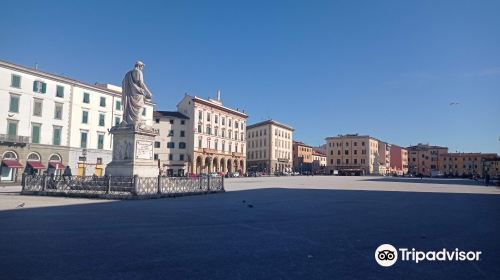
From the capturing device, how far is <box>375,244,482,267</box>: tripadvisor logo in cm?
619

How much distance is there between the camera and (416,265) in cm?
588

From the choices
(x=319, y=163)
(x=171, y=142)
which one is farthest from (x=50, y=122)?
(x=319, y=163)

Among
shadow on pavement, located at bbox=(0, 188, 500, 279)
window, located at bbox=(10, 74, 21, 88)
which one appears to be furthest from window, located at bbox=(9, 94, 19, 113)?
shadow on pavement, located at bbox=(0, 188, 500, 279)

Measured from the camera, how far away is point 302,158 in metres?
124

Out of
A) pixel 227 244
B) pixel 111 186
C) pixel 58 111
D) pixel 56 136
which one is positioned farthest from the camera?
pixel 58 111

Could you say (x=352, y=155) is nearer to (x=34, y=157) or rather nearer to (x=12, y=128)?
(x=34, y=157)

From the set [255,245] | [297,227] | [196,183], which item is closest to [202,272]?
[255,245]

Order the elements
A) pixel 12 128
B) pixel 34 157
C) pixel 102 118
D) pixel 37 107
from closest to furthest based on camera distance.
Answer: pixel 12 128 → pixel 34 157 → pixel 37 107 → pixel 102 118

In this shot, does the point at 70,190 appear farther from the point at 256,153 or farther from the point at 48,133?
the point at 256,153

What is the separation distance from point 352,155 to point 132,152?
11279cm

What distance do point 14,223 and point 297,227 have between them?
7.54m

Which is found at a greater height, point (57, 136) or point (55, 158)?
point (57, 136)

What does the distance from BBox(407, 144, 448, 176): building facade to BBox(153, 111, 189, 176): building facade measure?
99962 millimetres

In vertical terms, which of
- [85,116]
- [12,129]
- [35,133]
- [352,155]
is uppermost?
[85,116]
